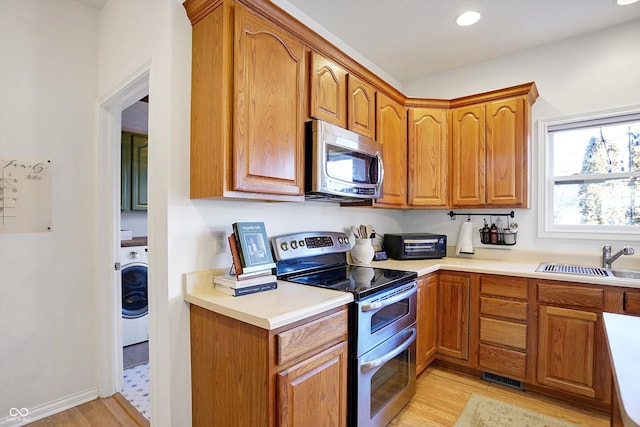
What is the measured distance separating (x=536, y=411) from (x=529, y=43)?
276 centimetres

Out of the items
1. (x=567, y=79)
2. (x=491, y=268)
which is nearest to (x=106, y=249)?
(x=491, y=268)

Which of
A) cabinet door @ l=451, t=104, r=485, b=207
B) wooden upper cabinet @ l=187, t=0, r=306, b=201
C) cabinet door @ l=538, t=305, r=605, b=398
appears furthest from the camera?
cabinet door @ l=451, t=104, r=485, b=207

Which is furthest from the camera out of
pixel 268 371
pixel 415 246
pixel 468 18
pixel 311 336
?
pixel 415 246

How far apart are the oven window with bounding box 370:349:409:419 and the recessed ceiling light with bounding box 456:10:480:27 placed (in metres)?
2.31

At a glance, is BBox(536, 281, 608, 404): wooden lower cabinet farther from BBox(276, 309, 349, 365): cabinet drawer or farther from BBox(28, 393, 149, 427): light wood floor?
BBox(28, 393, 149, 427): light wood floor

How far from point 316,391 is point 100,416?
1.59m

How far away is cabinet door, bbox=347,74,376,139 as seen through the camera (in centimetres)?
218

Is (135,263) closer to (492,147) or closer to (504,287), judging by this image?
(504,287)

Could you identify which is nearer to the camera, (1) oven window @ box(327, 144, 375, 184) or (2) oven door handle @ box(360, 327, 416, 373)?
(2) oven door handle @ box(360, 327, 416, 373)

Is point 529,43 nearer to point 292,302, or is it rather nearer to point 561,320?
point 561,320

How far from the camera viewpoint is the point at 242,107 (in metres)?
1.50

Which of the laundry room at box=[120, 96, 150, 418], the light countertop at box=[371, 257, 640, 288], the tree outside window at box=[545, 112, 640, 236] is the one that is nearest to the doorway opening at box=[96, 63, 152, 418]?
the laundry room at box=[120, 96, 150, 418]

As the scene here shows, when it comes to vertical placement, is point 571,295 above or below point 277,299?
below

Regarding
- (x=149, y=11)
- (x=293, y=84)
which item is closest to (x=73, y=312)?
(x=149, y=11)
